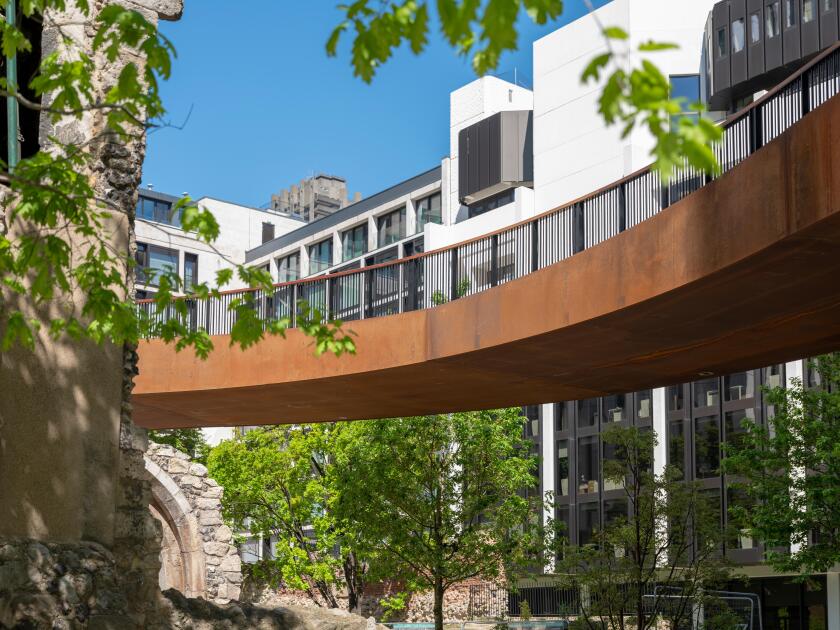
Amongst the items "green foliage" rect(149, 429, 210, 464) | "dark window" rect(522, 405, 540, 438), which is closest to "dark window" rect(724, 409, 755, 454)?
"dark window" rect(522, 405, 540, 438)

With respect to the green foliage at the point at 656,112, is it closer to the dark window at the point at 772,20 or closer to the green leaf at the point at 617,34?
the green leaf at the point at 617,34

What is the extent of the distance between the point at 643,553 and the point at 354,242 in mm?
57207

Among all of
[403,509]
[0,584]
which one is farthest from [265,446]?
[0,584]

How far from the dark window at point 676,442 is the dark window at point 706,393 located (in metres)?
1.23

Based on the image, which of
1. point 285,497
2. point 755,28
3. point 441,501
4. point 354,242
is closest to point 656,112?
point 441,501

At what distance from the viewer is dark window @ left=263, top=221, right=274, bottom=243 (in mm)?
93062

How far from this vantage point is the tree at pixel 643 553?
72.7ft

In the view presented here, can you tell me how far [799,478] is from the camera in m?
28.3

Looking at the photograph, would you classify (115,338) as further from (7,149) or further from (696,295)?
(696,295)

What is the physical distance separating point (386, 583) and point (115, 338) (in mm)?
47689

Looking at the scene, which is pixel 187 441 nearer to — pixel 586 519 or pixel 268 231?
pixel 586 519

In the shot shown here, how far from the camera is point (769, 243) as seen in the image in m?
12.9

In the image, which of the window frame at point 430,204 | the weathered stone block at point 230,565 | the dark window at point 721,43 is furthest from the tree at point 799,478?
the window frame at point 430,204

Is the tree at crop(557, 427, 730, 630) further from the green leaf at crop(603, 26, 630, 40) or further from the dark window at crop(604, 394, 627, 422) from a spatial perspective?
the dark window at crop(604, 394, 627, 422)
